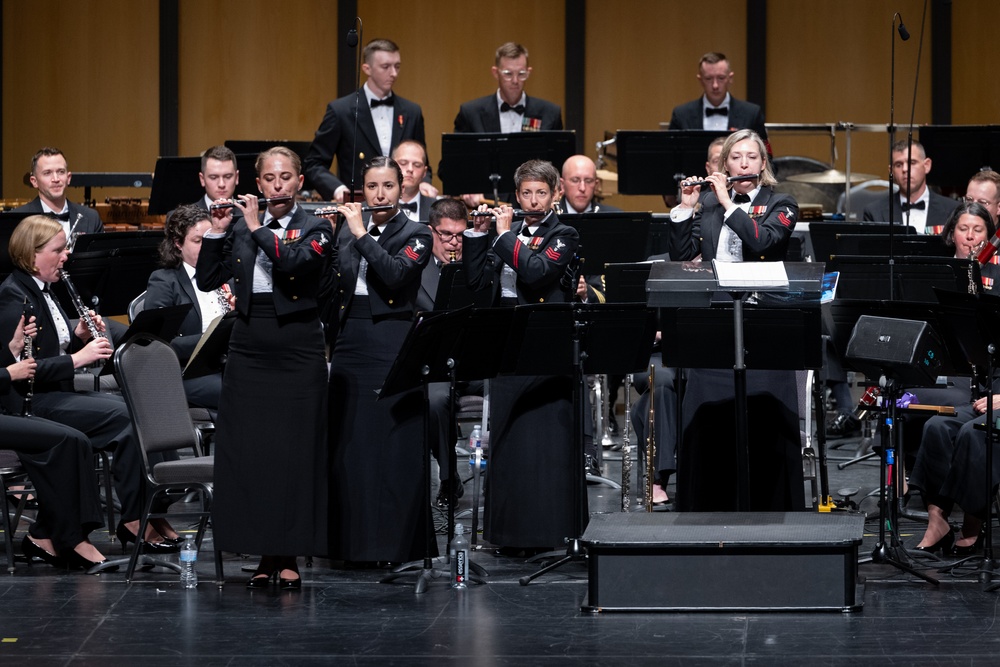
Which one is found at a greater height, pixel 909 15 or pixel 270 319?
pixel 909 15

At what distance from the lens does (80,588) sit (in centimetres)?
550

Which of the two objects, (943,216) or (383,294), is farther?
(943,216)

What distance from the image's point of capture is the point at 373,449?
5.67m

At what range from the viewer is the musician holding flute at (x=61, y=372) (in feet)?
20.0

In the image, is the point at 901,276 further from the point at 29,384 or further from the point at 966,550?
the point at 29,384

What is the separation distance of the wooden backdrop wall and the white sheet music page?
7185 mm

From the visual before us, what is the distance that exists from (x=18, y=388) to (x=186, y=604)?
139cm

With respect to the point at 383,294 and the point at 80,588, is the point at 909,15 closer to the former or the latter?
the point at 383,294

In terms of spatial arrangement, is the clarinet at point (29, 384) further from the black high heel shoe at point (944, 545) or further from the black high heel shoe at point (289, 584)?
the black high heel shoe at point (944, 545)

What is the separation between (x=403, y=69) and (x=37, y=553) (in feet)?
23.6

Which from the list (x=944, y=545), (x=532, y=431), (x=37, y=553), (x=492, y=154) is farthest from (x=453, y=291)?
(x=944, y=545)

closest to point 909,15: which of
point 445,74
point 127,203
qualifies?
point 445,74

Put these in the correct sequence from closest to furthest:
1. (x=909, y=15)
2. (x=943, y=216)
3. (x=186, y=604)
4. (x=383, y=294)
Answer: (x=186, y=604), (x=383, y=294), (x=943, y=216), (x=909, y=15)

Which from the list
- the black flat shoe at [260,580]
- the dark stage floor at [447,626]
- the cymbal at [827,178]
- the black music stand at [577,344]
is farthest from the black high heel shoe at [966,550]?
the cymbal at [827,178]
